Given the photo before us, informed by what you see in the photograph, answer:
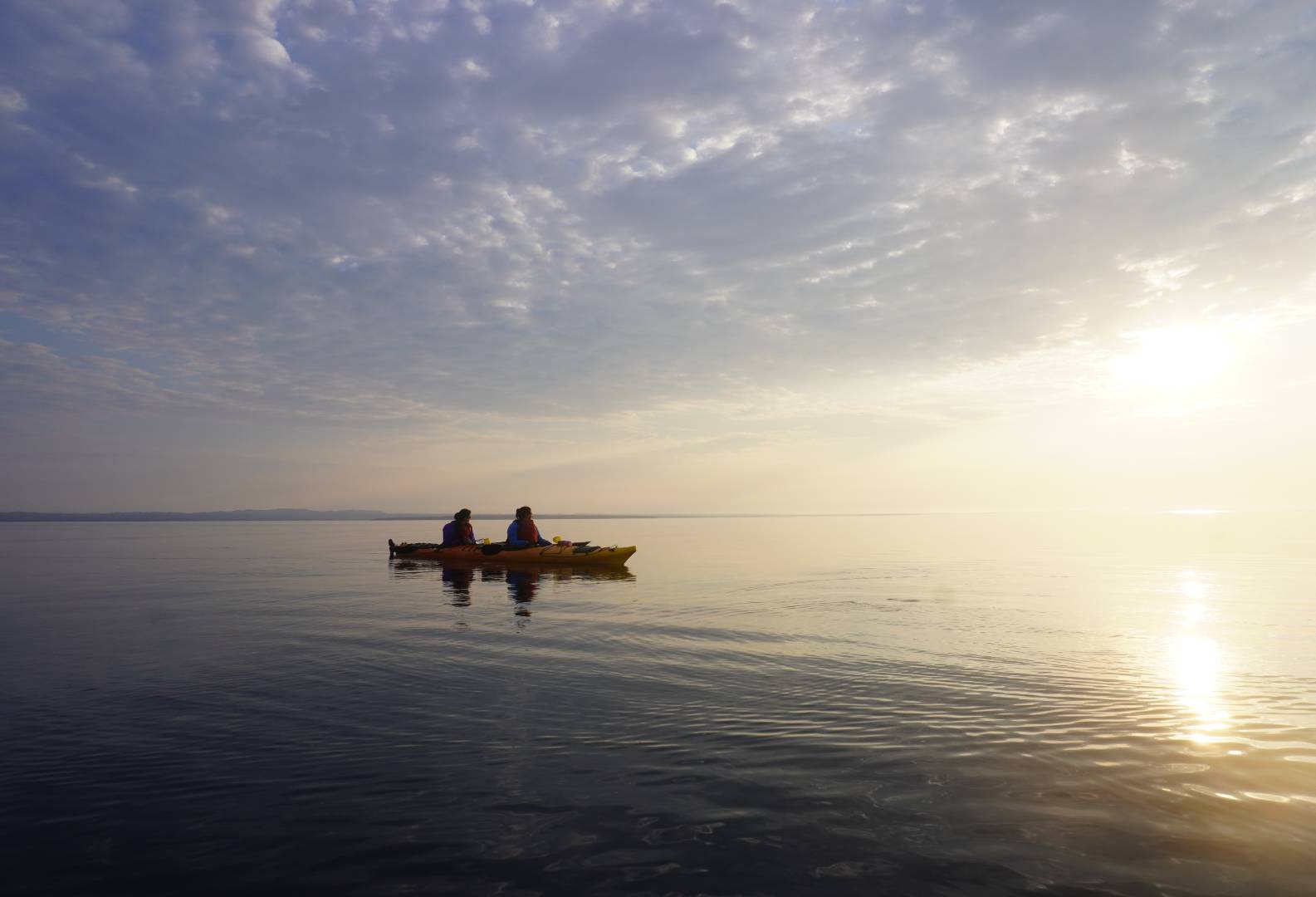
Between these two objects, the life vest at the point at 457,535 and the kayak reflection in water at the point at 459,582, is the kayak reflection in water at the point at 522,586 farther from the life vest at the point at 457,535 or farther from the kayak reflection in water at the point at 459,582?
the life vest at the point at 457,535

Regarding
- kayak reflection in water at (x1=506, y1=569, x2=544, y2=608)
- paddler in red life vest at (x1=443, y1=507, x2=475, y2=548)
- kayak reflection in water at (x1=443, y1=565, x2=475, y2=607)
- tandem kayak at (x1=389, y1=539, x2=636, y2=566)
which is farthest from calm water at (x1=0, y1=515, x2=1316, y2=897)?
paddler in red life vest at (x1=443, y1=507, x2=475, y2=548)

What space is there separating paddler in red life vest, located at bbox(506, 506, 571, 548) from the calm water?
17.8 metres

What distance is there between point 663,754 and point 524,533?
106 ft

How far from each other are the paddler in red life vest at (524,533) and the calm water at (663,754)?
58.3ft

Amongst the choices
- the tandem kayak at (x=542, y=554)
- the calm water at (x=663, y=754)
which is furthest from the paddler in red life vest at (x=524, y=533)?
the calm water at (x=663, y=754)

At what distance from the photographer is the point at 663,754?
28.9 feet

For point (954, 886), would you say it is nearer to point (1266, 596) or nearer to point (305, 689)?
point (305, 689)

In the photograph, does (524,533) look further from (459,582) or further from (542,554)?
(459,582)

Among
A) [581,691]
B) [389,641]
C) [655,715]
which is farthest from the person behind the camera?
[389,641]

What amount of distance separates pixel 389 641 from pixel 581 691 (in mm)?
7274

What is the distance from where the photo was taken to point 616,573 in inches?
1430

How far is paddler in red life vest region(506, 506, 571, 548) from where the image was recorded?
39.1 meters

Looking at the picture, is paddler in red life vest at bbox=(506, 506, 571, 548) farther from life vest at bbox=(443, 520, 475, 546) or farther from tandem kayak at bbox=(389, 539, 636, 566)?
life vest at bbox=(443, 520, 475, 546)

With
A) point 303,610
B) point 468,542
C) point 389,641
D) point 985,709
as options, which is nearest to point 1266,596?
point 985,709
